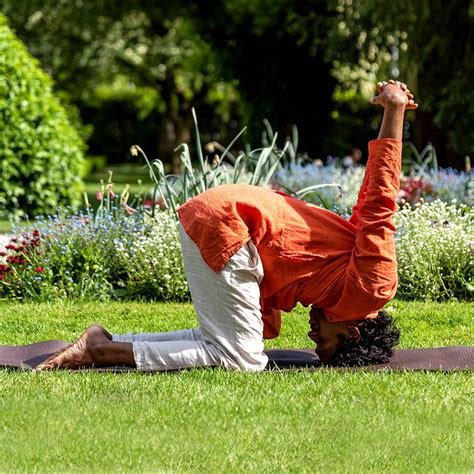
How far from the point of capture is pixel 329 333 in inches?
201

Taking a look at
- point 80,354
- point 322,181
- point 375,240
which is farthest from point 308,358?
point 322,181

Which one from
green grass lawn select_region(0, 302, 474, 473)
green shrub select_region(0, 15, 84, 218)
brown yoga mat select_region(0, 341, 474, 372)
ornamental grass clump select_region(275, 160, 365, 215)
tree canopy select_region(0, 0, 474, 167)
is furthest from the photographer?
tree canopy select_region(0, 0, 474, 167)

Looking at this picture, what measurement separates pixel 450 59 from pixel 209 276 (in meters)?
9.53

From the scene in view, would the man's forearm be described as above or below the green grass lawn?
above

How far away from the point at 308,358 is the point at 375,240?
2.89 ft

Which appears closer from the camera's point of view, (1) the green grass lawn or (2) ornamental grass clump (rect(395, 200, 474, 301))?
(1) the green grass lawn

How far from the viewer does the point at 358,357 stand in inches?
203

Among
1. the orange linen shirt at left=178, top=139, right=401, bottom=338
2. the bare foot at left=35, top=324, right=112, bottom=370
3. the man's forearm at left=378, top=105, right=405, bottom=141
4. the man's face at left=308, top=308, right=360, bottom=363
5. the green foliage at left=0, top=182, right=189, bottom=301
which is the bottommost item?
the green foliage at left=0, top=182, right=189, bottom=301

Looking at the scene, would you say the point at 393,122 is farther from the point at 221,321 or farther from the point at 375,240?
the point at 221,321

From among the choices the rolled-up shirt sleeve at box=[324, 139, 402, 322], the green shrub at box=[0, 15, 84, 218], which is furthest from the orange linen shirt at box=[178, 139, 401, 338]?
the green shrub at box=[0, 15, 84, 218]

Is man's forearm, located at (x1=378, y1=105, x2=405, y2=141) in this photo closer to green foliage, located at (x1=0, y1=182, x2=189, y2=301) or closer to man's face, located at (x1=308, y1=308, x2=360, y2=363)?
man's face, located at (x1=308, y1=308, x2=360, y2=363)

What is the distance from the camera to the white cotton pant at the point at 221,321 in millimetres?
4945

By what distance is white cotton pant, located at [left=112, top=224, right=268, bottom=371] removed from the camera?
16.2 feet

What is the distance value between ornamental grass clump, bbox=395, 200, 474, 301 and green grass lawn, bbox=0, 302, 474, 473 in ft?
7.94
